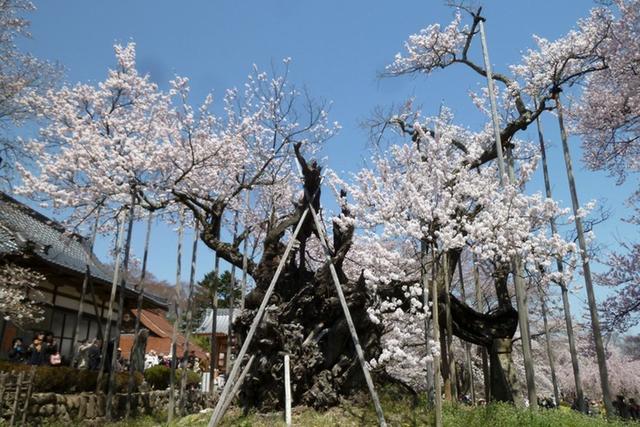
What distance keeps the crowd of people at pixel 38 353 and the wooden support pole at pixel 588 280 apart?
13679 millimetres

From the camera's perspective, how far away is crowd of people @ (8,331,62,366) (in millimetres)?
12719

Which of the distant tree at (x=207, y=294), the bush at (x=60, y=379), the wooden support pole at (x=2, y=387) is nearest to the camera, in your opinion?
the wooden support pole at (x=2, y=387)

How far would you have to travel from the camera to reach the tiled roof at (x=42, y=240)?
12.4m

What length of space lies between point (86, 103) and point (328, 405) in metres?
12.5

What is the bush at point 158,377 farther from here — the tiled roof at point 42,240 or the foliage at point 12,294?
the foliage at point 12,294

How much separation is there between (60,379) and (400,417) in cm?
981

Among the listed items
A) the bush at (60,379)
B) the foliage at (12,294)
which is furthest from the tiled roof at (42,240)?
the bush at (60,379)

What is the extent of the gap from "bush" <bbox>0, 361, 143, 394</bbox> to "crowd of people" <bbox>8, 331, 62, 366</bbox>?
346 millimetres

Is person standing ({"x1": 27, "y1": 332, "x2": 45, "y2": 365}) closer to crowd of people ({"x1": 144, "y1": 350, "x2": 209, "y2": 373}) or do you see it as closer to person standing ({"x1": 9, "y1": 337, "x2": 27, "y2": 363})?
person standing ({"x1": 9, "y1": 337, "x2": 27, "y2": 363})

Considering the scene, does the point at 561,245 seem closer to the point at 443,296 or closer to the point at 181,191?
the point at 443,296

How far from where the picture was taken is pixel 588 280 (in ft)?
35.1

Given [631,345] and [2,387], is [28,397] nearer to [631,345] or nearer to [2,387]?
[2,387]


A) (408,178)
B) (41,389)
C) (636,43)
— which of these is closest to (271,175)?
(408,178)

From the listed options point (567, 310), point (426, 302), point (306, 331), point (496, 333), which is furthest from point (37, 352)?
point (567, 310)
